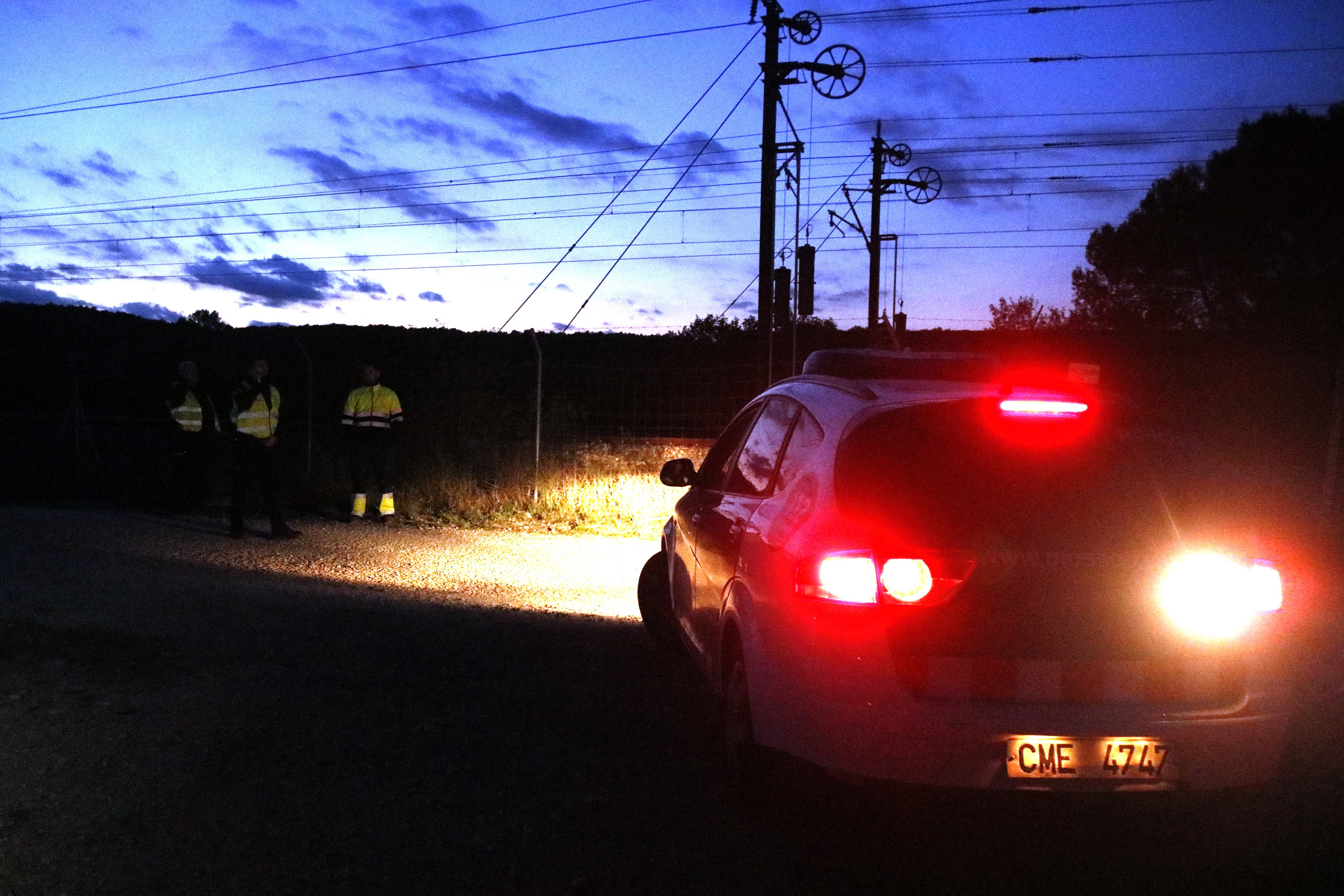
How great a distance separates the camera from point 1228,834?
4086mm

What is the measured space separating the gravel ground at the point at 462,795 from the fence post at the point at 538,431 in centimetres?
740

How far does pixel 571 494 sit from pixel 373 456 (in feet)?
8.51

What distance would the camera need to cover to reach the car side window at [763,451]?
457 cm

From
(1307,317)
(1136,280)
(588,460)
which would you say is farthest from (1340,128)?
(588,460)

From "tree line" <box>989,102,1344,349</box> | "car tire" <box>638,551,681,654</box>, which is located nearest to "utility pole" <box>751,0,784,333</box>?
"car tire" <box>638,551,681,654</box>

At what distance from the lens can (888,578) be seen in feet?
11.3

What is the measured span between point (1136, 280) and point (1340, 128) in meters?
7.53

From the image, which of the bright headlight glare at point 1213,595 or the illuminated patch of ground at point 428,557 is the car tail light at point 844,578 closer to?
the bright headlight glare at point 1213,595

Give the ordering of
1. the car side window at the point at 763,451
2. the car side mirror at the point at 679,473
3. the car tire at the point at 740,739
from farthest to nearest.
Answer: the car side mirror at the point at 679,473 → the car side window at the point at 763,451 → the car tire at the point at 740,739

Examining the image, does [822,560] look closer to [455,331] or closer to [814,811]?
[814,811]

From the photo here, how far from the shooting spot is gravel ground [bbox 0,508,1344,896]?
3.65 meters

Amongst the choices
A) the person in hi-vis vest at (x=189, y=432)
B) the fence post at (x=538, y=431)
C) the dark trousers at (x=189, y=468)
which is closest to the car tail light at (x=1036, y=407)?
the person in hi-vis vest at (x=189, y=432)

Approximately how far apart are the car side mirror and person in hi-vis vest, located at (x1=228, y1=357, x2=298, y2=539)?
652 cm

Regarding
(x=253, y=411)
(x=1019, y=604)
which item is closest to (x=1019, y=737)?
(x=1019, y=604)
